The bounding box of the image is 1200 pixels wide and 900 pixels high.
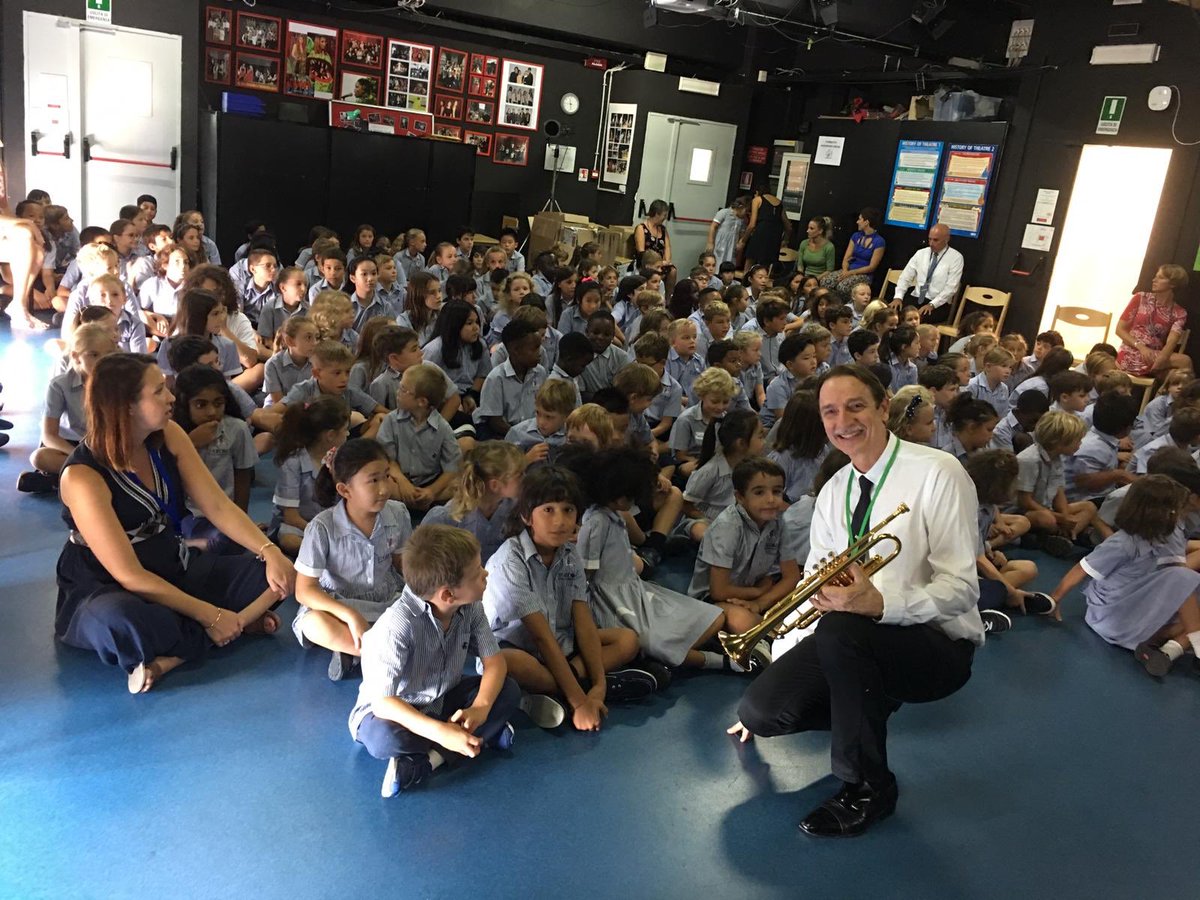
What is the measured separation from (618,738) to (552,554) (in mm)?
601

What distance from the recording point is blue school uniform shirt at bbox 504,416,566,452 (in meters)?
4.14

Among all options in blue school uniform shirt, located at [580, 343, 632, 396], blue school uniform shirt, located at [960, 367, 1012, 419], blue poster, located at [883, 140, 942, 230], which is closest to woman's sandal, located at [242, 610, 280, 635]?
blue school uniform shirt, located at [580, 343, 632, 396]

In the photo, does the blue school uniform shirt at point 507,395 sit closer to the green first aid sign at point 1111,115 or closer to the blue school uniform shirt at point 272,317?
the blue school uniform shirt at point 272,317

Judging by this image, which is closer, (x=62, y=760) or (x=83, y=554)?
(x=62, y=760)

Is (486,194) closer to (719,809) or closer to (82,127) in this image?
(82,127)

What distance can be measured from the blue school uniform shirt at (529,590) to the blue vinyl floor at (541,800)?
299 millimetres

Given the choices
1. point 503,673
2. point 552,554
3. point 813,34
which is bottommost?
point 503,673

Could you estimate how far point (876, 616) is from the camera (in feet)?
7.84

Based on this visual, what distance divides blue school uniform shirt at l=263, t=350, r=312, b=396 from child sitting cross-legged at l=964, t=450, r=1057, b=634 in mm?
3225

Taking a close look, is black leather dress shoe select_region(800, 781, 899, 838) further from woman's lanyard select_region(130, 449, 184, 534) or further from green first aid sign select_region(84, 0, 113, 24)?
green first aid sign select_region(84, 0, 113, 24)

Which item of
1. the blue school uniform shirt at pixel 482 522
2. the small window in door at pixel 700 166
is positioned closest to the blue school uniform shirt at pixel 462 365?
the blue school uniform shirt at pixel 482 522

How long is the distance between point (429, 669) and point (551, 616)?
53 centimetres

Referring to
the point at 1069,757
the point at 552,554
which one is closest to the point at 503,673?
the point at 552,554

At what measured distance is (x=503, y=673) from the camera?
2.57 metres
